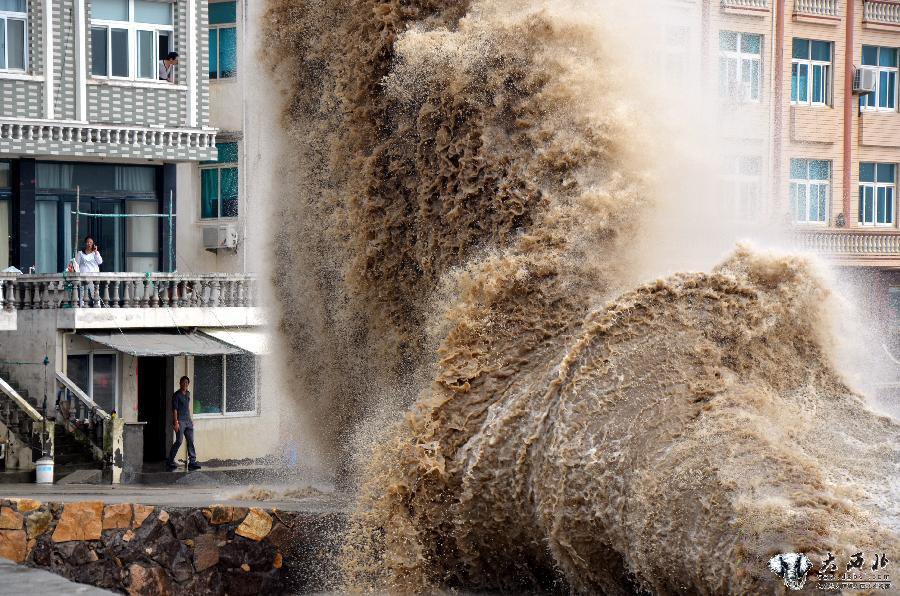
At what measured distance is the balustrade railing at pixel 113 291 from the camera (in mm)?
25328

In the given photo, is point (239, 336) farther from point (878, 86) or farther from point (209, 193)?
point (878, 86)

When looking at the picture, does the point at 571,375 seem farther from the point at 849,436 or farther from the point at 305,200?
the point at 305,200

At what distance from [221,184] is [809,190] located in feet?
48.9

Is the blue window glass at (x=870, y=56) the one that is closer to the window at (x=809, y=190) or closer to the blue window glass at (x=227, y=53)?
the window at (x=809, y=190)

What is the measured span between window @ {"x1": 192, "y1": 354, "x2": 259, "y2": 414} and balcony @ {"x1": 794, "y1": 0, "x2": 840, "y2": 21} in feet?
53.8

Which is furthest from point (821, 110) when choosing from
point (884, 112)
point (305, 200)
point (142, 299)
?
point (305, 200)

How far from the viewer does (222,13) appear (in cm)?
2998

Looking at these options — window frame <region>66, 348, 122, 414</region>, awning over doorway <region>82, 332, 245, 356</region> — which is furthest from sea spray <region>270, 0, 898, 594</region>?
window frame <region>66, 348, 122, 414</region>

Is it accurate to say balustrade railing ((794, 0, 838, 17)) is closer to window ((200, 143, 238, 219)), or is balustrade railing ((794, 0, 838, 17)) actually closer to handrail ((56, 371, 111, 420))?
window ((200, 143, 238, 219))

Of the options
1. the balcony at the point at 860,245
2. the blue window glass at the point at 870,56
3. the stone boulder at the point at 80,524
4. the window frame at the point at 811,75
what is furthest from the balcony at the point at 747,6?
the stone boulder at the point at 80,524

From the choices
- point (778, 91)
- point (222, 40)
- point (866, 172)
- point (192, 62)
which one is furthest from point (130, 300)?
point (866, 172)

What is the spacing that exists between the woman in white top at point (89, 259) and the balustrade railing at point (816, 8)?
18293mm

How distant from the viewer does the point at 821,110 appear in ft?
116

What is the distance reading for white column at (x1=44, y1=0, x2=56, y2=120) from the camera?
2670 cm
